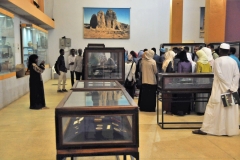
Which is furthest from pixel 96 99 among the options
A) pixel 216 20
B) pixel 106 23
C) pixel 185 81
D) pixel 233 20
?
pixel 106 23

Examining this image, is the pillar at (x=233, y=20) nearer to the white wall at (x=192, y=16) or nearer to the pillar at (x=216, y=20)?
the pillar at (x=216, y=20)

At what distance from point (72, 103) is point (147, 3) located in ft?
54.6

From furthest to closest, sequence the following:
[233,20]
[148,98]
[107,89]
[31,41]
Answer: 1. [31,41]
2. [233,20]
3. [148,98]
4. [107,89]

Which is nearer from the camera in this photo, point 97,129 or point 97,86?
point 97,129

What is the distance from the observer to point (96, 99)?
3309 millimetres

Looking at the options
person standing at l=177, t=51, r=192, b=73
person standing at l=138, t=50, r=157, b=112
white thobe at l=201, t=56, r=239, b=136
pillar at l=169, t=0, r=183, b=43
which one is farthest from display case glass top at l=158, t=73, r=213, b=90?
pillar at l=169, t=0, r=183, b=43

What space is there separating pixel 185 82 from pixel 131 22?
40.8 ft

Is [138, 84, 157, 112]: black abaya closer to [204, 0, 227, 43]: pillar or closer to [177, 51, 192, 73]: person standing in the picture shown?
[177, 51, 192, 73]: person standing

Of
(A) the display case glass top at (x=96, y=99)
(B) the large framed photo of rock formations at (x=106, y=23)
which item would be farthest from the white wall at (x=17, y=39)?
(A) the display case glass top at (x=96, y=99)

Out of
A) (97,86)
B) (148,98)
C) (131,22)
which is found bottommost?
(148,98)

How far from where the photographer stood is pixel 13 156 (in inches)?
191

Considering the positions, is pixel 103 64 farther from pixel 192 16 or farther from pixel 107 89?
pixel 192 16

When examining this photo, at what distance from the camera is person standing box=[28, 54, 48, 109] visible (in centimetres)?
866

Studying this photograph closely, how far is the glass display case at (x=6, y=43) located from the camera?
9.20 meters
